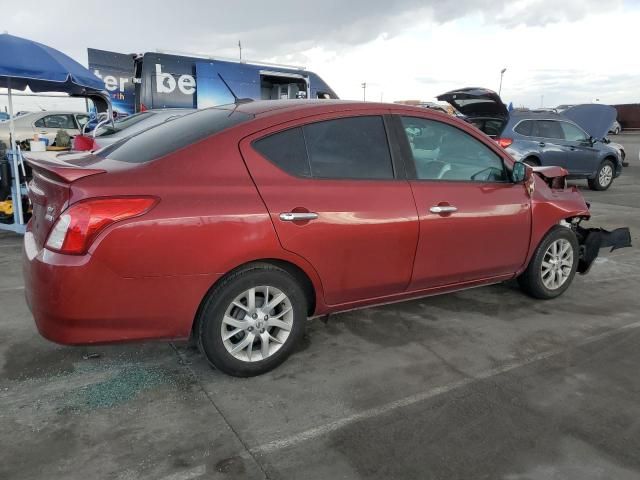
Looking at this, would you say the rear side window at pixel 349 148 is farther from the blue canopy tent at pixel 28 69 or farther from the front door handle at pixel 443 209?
the blue canopy tent at pixel 28 69

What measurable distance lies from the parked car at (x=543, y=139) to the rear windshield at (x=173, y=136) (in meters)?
7.81

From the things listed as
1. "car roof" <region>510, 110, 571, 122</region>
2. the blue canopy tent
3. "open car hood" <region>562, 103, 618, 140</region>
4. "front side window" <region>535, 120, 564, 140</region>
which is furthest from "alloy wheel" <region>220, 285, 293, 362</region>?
"open car hood" <region>562, 103, 618, 140</region>

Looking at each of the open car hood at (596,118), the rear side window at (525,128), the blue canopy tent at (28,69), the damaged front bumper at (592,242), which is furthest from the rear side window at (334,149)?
the open car hood at (596,118)

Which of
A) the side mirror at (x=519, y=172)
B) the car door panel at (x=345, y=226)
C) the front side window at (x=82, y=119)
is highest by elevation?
the front side window at (x=82, y=119)

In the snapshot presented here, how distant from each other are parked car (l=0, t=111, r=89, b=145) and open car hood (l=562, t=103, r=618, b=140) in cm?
1349

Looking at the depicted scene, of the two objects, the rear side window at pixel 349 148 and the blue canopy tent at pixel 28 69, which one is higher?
the blue canopy tent at pixel 28 69

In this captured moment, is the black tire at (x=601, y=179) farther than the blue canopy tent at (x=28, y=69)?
Yes

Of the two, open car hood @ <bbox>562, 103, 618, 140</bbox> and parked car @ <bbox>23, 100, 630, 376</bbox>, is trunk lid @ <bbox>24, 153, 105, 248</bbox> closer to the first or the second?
parked car @ <bbox>23, 100, 630, 376</bbox>

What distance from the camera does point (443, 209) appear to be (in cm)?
360

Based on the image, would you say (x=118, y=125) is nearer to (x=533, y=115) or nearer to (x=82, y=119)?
(x=82, y=119)

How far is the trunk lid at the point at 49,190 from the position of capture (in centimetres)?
265

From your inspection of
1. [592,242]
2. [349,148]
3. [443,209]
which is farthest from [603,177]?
[349,148]

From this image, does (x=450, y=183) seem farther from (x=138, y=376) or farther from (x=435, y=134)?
(x=138, y=376)

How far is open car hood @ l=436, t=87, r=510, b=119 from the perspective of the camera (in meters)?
10.0
